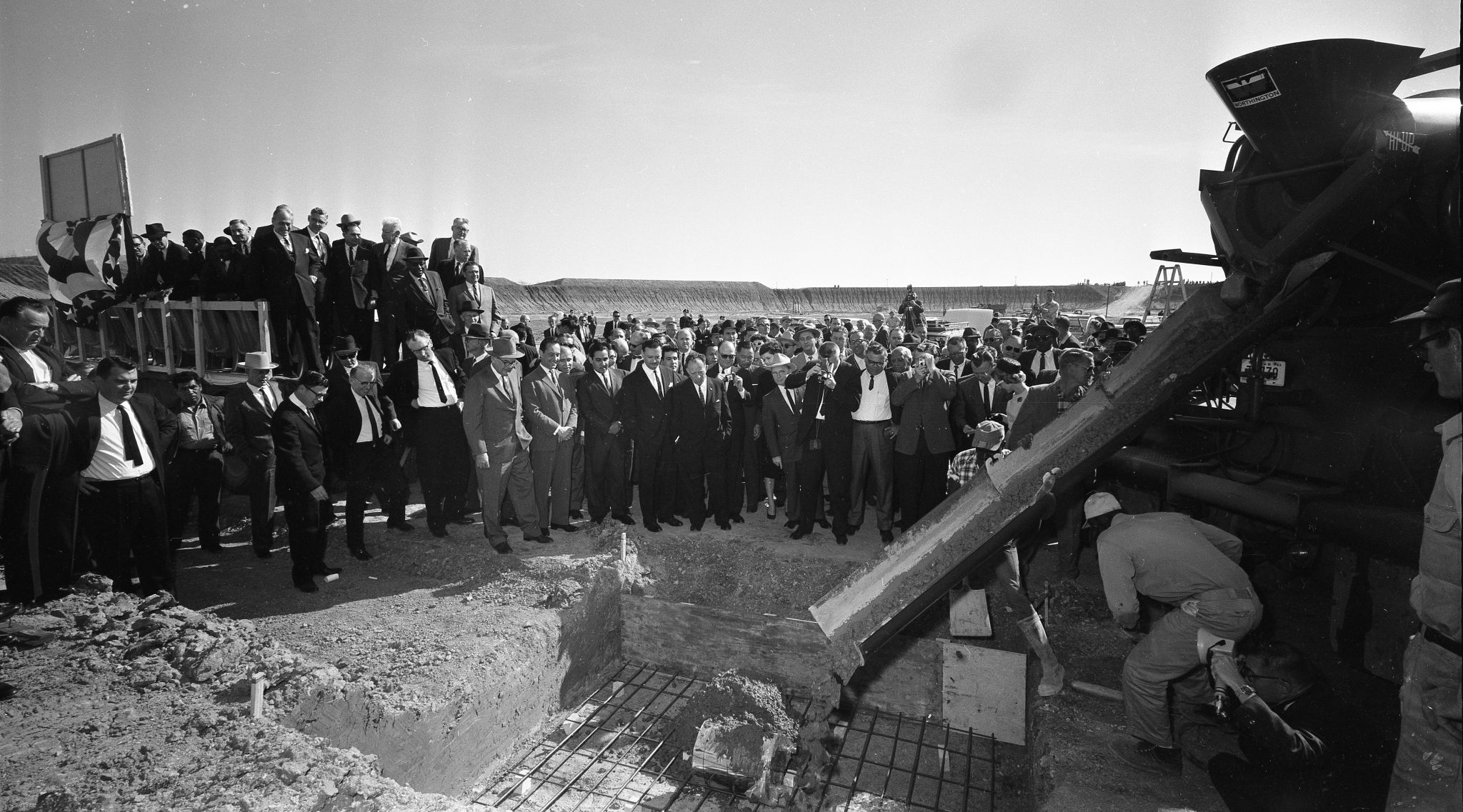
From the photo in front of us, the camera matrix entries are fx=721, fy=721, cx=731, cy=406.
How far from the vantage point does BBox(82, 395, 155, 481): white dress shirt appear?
528 centimetres

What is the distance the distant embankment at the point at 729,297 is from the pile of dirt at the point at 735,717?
154 ft

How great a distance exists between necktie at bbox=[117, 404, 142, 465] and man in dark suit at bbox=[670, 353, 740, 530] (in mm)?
4515

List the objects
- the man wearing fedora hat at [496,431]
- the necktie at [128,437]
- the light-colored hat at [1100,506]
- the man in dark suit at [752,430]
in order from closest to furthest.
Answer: the light-colored hat at [1100,506] < the necktie at [128,437] < the man wearing fedora hat at [496,431] < the man in dark suit at [752,430]

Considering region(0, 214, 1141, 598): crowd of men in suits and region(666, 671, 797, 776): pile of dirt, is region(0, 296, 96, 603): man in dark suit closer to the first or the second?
region(0, 214, 1141, 598): crowd of men in suits

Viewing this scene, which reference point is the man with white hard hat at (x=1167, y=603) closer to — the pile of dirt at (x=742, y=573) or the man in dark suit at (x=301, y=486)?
the pile of dirt at (x=742, y=573)

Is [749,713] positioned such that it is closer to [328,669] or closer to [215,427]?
[328,669]

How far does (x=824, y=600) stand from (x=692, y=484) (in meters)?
3.59

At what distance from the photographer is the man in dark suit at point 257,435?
637 cm

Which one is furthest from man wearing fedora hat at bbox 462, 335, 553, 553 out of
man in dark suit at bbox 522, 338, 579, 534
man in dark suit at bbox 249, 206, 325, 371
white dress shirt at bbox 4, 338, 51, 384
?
white dress shirt at bbox 4, 338, 51, 384

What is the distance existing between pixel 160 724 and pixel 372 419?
347 cm

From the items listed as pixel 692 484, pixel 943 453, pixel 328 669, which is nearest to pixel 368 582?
pixel 328 669

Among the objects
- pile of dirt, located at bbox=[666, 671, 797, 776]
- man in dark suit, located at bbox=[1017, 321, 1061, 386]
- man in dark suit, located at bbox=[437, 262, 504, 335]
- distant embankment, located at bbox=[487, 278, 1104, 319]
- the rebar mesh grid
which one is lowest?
the rebar mesh grid

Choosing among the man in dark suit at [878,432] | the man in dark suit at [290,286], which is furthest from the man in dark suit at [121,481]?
the man in dark suit at [878,432]

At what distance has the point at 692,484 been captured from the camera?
783cm
